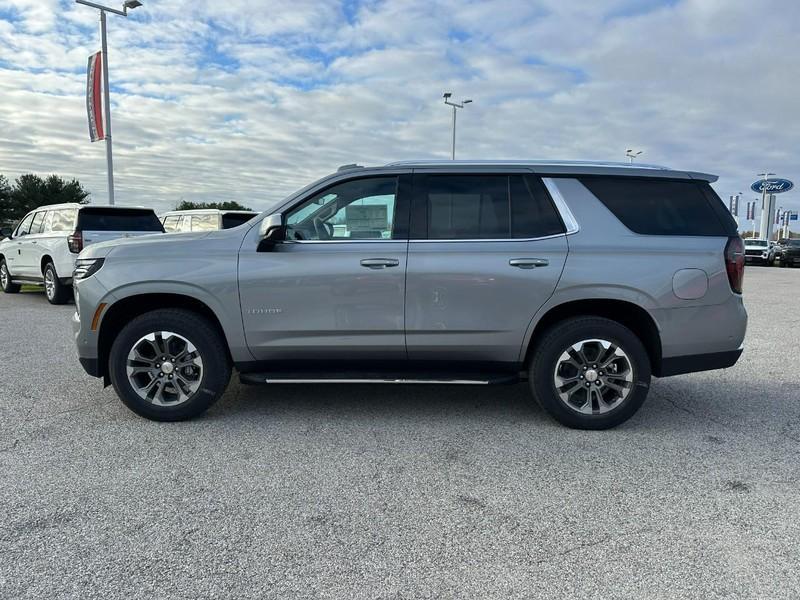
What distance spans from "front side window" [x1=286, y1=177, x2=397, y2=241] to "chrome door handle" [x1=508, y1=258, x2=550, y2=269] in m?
0.89

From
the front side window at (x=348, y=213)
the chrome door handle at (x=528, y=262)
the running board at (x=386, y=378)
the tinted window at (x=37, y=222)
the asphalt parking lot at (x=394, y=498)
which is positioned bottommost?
the asphalt parking lot at (x=394, y=498)

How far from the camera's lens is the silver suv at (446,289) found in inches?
159

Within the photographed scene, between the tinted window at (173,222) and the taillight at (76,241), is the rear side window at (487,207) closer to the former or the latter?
the taillight at (76,241)

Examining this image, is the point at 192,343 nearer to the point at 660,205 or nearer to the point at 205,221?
the point at 660,205

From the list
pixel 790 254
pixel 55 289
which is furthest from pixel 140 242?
pixel 790 254

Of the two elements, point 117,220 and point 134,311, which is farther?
point 117,220

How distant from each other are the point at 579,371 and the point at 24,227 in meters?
12.2

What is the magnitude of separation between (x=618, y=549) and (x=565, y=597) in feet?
1.57

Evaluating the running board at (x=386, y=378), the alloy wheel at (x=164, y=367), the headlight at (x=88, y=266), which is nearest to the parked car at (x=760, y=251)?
the running board at (x=386, y=378)

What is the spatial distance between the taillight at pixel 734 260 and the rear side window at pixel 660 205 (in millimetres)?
91

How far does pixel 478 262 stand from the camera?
13.2 feet

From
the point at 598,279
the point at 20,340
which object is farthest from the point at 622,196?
the point at 20,340

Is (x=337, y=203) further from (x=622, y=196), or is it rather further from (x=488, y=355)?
(x=622, y=196)

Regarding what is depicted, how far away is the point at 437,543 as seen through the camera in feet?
8.73
